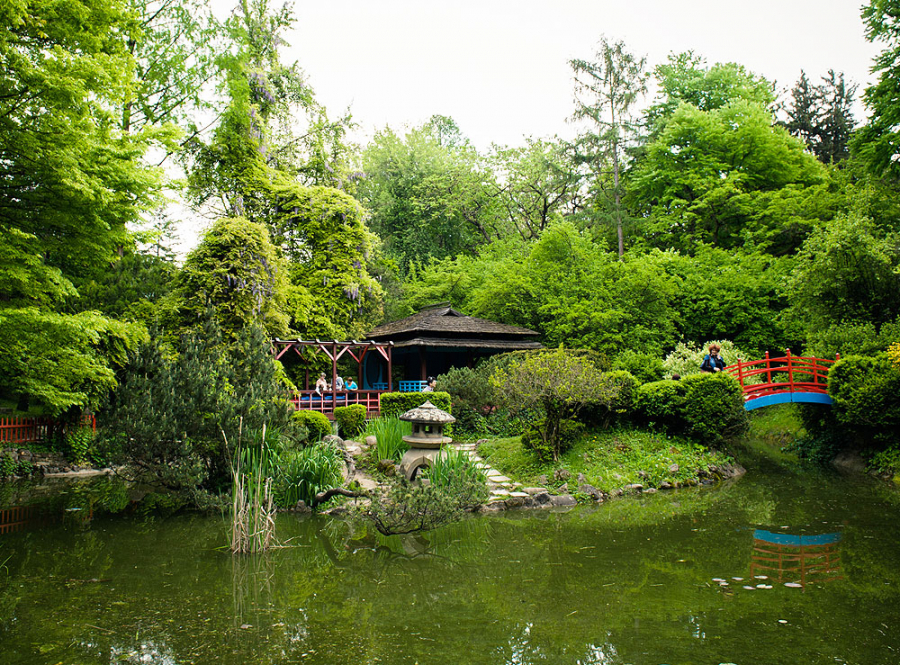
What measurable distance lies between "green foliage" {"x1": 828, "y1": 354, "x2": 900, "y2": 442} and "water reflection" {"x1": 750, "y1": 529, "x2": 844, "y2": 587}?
20.5 feet

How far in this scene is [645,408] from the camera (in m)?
13.2

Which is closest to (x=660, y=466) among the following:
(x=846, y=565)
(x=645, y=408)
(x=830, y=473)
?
(x=645, y=408)

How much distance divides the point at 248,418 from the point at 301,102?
2171 cm

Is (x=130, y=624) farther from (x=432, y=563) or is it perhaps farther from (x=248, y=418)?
(x=248, y=418)

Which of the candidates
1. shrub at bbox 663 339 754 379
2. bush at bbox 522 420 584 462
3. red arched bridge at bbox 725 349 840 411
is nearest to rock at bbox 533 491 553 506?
bush at bbox 522 420 584 462

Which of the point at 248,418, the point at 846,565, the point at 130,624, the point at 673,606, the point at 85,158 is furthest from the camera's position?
the point at 85,158

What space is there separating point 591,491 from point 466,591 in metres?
5.62

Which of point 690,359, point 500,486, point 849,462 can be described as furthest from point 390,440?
point 849,462

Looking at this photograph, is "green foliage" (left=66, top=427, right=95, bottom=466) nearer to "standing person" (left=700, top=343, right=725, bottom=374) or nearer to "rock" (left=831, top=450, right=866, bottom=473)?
"standing person" (left=700, top=343, right=725, bottom=374)

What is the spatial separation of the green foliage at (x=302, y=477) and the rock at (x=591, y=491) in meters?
4.51

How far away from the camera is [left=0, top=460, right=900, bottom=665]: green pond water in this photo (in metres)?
4.06

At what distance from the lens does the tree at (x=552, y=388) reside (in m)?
11.0

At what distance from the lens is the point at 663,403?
13.0 m

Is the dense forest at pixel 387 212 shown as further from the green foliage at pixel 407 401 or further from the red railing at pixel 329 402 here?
the green foliage at pixel 407 401
